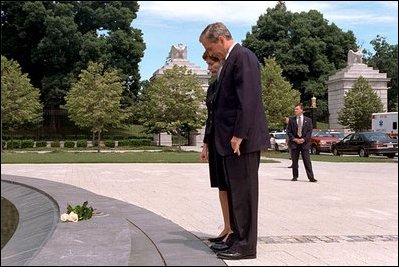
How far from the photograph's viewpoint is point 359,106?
46250 mm

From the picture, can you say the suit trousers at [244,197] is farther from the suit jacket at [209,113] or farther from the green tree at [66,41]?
the green tree at [66,41]

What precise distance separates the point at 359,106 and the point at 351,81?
4.46 meters

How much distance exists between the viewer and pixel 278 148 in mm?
38688

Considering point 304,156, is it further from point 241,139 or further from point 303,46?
point 303,46

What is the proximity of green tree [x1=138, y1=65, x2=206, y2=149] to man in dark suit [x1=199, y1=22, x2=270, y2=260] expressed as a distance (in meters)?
31.0

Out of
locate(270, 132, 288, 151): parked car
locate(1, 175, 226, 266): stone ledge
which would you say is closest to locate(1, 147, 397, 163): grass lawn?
locate(270, 132, 288, 151): parked car

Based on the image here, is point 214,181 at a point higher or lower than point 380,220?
higher

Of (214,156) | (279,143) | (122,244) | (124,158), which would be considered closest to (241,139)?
(214,156)

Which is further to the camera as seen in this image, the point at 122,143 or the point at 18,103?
the point at 122,143

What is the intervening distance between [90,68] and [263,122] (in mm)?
35427

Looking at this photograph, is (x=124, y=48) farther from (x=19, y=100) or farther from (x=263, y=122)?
(x=263, y=122)

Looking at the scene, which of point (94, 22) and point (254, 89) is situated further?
point (94, 22)

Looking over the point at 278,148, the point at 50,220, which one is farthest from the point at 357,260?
the point at 278,148

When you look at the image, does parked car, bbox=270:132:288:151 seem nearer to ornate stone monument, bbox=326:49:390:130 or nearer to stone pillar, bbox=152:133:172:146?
stone pillar, bbox=152:133:172:146
